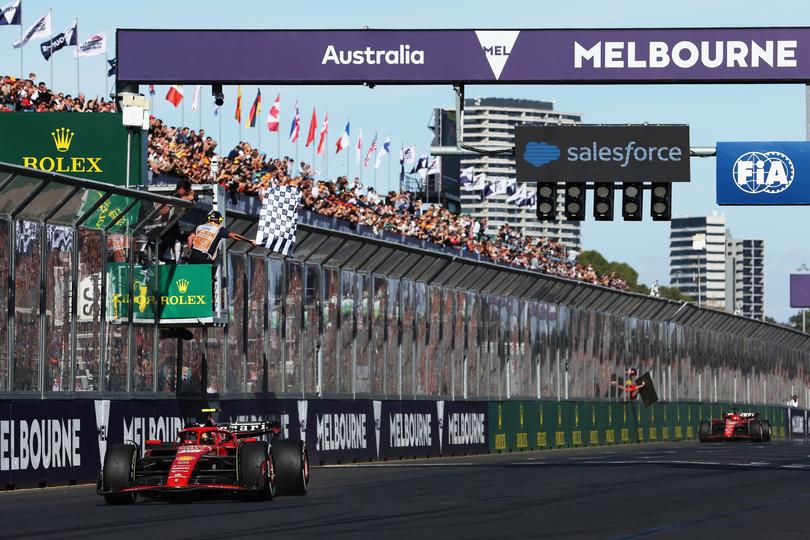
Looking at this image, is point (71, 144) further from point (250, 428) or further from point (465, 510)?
point (465, 510)

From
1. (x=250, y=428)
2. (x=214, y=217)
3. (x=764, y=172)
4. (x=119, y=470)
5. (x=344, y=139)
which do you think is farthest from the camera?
(x=344, y=139)

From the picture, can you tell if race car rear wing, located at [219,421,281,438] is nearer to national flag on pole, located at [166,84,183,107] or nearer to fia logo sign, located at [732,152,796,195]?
fia logo sign, located at [732,152,796,195]

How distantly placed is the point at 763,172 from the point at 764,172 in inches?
0.8

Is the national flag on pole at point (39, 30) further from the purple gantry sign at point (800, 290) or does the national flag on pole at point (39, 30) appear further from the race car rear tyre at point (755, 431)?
the purple gantry sign at point (800, 290)

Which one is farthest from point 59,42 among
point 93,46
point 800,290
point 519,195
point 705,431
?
point 800,290

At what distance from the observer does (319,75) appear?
26.9 m

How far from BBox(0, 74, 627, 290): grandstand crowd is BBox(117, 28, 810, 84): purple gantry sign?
191 cm

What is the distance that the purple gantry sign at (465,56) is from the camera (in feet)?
87.0

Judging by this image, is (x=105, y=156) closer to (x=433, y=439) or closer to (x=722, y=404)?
(x=433, y=439)

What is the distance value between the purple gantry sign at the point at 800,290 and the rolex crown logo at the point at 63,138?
93542mm

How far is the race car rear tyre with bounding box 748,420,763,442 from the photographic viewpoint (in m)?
53.6

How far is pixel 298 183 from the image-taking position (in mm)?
41250

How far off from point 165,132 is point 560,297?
12.9 m
